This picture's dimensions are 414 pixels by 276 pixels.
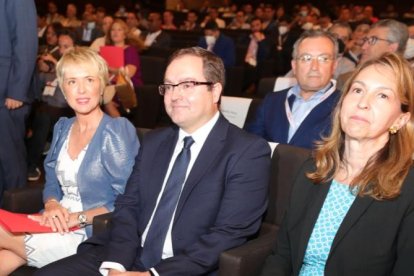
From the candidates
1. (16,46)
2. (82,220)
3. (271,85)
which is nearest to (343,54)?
(271,85)

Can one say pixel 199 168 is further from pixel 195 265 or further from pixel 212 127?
pixel 195 265

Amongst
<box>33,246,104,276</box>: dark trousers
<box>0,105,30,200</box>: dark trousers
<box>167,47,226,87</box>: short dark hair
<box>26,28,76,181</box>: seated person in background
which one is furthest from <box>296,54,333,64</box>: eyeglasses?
<box>26,28,76,181</box>: seated person in background

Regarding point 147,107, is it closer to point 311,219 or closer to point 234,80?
point 234,80

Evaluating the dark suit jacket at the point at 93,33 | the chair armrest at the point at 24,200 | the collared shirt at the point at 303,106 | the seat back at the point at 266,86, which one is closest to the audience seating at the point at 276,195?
the chair armrest at the point at 24,200

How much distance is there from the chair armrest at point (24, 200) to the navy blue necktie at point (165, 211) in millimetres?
722

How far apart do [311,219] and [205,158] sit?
1.46ft

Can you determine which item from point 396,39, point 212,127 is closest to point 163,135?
point 212,127

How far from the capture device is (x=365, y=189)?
5.39 ft

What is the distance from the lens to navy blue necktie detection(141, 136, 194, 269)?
1.96 m

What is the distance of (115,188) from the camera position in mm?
2318

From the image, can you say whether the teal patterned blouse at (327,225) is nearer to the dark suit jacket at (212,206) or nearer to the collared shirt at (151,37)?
the dark suit jacket at (212,206)

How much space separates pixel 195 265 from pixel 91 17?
9.56 meters

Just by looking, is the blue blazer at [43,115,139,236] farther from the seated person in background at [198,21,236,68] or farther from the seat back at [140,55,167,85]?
the seated person in background at [198,21,236,68]

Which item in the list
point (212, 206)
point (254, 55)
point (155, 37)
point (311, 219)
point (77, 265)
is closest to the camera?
point (311, 219)
